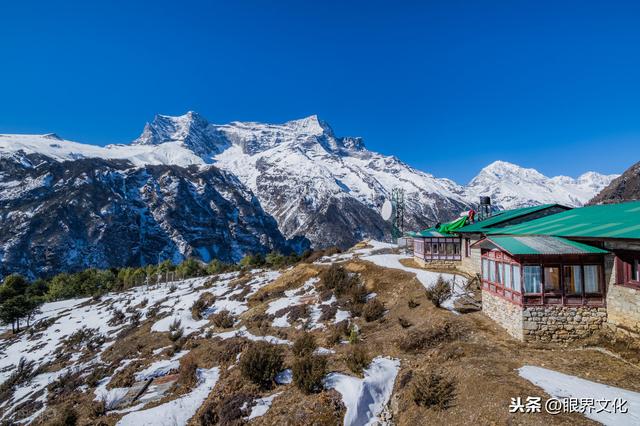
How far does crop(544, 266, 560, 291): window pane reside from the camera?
14.6 meters

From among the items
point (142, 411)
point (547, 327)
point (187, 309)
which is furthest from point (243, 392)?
point (187, 309)

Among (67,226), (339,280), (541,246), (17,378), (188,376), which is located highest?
(67,226)

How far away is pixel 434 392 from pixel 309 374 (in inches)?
186

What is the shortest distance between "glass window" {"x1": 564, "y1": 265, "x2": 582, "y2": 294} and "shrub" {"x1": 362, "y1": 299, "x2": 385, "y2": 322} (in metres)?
10.6

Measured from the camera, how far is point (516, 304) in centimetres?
1484

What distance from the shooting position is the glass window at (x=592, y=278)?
14359mm

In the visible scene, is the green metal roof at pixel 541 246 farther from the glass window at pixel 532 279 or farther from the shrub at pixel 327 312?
the shrub at pixel 327 312

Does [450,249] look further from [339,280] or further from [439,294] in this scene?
[439,294]

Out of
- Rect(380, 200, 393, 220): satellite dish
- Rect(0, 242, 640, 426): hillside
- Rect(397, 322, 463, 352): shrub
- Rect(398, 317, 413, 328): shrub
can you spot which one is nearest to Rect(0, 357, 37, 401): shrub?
Rect(0, 242, 640, 426): hillside

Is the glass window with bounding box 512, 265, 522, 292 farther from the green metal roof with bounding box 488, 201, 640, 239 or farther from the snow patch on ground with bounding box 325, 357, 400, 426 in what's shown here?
the snow patch on ground with bounding box 325, 357, 400, 426

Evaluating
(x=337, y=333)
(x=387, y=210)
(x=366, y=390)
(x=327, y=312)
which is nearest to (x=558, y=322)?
(x=366, y=390)

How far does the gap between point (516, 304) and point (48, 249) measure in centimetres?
18665

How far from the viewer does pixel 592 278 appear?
14.4 meters

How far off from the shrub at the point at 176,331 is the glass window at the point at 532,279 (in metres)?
23.1
